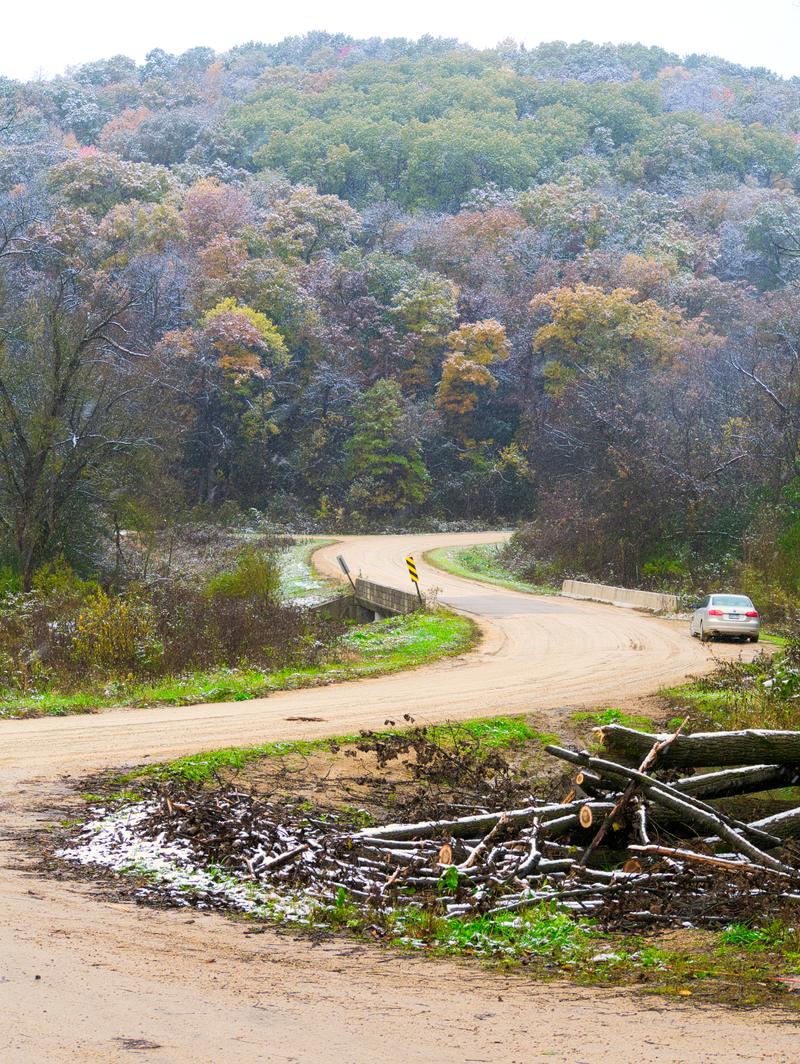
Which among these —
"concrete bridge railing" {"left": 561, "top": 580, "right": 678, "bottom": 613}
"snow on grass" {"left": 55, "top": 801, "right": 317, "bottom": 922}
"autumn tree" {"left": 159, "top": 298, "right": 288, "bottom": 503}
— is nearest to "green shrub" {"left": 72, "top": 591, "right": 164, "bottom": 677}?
"snow on grass" {"left": 55, "top": 801, "right": 317, "bottom": 922}

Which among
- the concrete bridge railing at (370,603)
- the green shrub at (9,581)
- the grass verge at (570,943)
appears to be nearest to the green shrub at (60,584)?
the green shrub at (9,581)

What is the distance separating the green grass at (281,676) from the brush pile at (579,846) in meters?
7.50

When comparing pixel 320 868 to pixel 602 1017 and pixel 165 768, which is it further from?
pixel 165 768

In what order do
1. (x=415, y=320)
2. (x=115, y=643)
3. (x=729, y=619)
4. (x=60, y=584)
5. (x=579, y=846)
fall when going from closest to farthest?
(x=579, y=846) < (x=115, y=643) < (x=729, y=619) < (x=60, y=584) < (x=415, y=320)

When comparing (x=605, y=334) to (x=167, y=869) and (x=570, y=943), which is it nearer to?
(x=167, y=869)

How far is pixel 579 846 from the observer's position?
1016 centimetres

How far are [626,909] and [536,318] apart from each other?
67557 millimetres

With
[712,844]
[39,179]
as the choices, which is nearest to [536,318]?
[39,179]

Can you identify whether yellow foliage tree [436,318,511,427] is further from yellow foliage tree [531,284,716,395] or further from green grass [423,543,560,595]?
green grass [423,543,560,595]

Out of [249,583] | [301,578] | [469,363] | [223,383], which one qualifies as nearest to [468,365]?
[469,363]

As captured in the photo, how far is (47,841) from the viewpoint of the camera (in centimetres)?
1020

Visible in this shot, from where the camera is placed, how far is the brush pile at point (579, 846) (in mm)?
8695

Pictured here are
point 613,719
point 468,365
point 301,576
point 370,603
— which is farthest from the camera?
point 468,365

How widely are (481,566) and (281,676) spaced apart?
28.8 m
